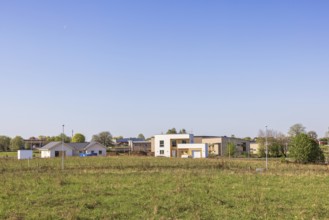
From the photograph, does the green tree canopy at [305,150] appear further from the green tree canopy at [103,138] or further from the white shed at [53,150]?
the green tree canopy at [103,138]

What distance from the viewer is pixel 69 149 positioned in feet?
316

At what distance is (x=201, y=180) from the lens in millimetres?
26281

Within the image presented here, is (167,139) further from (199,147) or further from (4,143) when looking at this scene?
(4,143)

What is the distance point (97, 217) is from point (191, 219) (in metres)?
4.08

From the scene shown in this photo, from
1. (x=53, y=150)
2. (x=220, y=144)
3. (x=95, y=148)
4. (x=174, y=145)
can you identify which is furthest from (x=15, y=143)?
(x=220, y=144)

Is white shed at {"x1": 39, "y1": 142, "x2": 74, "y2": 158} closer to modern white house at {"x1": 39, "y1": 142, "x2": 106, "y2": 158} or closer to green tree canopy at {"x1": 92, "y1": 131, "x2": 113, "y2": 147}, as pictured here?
modern white house at {"x1": 39, "y1": 142, "x2": 106, "y2": 158}

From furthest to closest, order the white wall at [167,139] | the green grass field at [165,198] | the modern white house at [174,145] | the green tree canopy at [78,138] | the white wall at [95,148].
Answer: the green tree canopy at [78,138], the white wall at [167,139], the white wall at [95,148], the modern white house at [174,145], the green grass field at [165,198]

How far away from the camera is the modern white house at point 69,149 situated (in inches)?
3612

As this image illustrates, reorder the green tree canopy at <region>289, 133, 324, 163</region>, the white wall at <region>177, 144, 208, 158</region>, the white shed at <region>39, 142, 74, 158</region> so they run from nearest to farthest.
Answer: the green tree canopy at <region>289, 133, 324, 163</region>
the white shed at <region>39, 142, 74, 158</region>
the white wall at <region>177, 144, 208, 158</region>

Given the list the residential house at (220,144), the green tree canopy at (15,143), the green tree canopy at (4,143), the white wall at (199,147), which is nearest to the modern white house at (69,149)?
the white wall at (199,147)

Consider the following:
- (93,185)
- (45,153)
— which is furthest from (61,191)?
(45,153)

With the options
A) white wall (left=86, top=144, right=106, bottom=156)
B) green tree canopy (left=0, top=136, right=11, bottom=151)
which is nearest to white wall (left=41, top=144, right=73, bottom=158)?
white wall (left=86, top=144, right=106, bottom=156)

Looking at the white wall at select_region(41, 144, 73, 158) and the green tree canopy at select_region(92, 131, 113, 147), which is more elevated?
the green tree canopy at select_region(92, 131, 113, 147)

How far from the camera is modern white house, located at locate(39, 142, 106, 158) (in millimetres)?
91750
